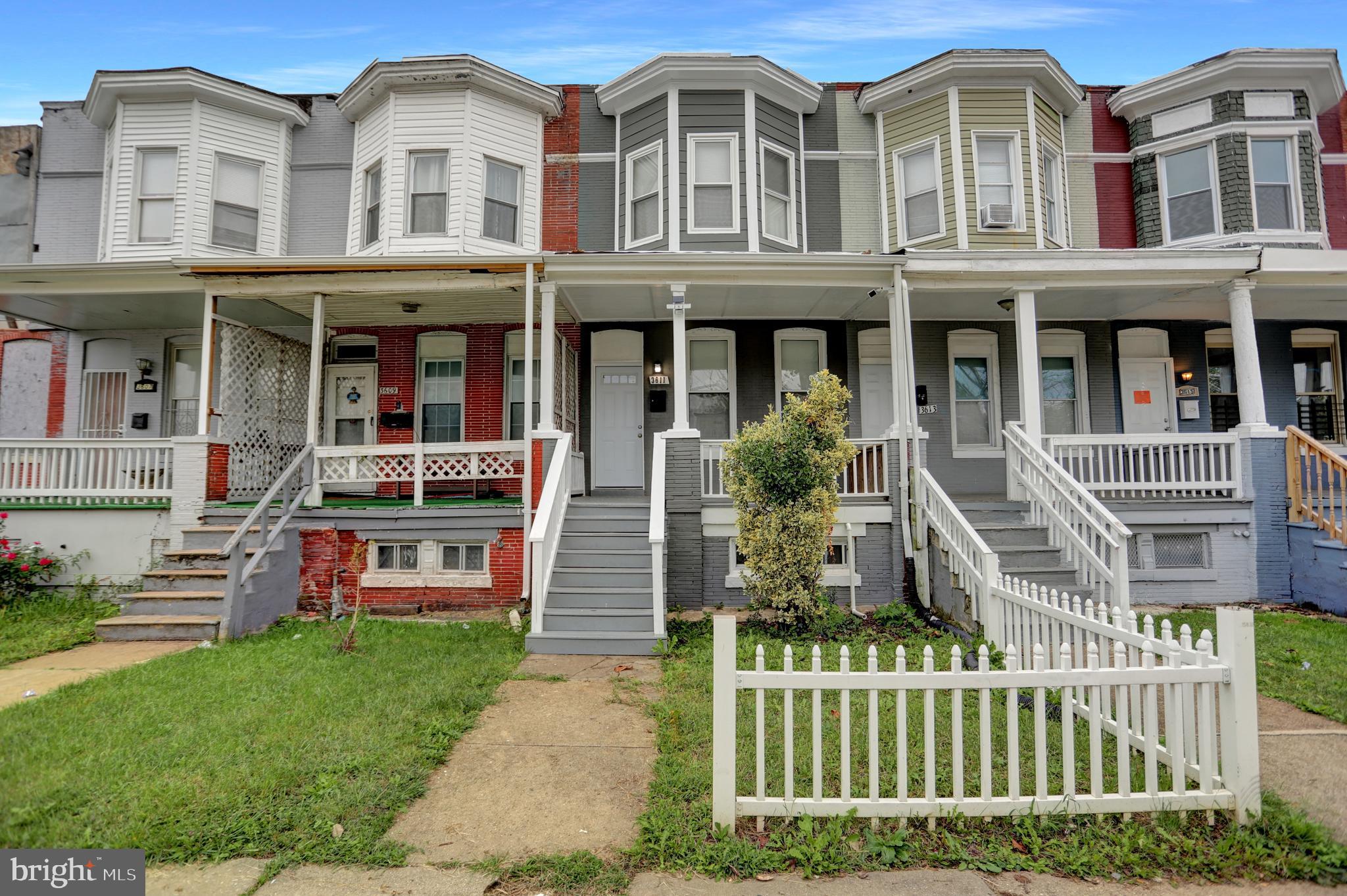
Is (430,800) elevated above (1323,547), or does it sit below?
below

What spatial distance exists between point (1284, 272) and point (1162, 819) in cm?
969

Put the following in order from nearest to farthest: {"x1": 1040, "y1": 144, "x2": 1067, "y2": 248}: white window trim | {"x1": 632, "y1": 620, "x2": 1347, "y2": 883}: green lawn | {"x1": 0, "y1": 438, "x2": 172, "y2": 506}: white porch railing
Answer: {"x1": 632, "y1": 620, "x2": 1347, "y2": 883}: green lawn, {"x1": 0, "y1": 438, "x2": 172, "y2": 506}: white porch railing, {"x1": 1040, "y1": 144, "x2": 1067, "y2": 248}: white window trim

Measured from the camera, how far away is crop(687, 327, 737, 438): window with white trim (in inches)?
447

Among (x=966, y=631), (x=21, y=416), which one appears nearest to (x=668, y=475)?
(x=966, y=631)

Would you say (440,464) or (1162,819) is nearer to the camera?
(1162,819)

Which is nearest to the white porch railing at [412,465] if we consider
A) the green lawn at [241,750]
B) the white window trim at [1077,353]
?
the green lawn at [241,750]

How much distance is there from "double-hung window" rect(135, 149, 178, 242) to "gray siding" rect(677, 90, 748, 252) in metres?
8.60

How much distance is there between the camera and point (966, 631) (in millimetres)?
6953

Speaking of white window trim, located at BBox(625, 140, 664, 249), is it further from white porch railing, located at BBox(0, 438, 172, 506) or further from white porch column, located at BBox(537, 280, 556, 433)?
white porch railing, located at BBox(0, 438, 172, 506)

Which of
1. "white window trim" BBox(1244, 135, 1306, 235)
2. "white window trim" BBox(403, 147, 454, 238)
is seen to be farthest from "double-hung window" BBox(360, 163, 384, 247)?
"white window trim" BBox(1244, 135, 1306, 235)

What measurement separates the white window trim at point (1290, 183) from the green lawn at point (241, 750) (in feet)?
44.8

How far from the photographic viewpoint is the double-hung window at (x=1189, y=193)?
447 inches

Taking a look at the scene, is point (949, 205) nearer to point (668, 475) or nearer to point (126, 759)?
point (668, 475)

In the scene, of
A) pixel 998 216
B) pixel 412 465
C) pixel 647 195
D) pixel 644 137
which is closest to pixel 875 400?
pixel 998 216
